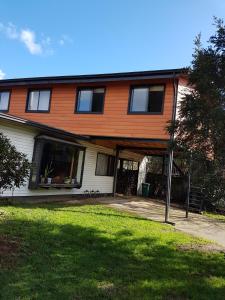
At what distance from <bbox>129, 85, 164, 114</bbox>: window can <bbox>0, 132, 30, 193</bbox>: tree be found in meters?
9.76

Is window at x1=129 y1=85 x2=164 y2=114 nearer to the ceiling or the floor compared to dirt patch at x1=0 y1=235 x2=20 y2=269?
nearer to the ceiling

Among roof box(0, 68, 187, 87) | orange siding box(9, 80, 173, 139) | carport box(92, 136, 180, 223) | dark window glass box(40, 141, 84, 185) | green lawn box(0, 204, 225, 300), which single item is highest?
roof box(0, 68, 187, 87)

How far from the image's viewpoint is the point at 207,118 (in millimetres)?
6082

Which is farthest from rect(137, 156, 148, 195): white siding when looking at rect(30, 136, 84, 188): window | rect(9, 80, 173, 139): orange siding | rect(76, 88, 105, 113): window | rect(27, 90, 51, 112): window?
rect(27, 90, 51, 112): window

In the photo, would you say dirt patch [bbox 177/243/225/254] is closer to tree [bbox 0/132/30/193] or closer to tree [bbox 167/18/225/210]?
tree [bbox 167/18/225/210]

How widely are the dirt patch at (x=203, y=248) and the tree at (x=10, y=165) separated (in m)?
4.08

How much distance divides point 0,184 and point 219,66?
14.8 ft

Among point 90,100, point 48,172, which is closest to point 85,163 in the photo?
point 90,100

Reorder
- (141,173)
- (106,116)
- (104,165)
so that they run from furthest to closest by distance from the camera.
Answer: (141,173) < (104,165) < (106,116)

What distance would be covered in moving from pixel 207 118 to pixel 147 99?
10587 mm

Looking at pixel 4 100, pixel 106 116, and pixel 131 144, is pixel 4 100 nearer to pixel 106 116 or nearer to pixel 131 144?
pixel 106 116

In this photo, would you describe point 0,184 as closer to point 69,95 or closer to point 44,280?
point 44,280

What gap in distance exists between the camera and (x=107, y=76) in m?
17.2

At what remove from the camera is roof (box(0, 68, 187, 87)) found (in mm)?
15652
